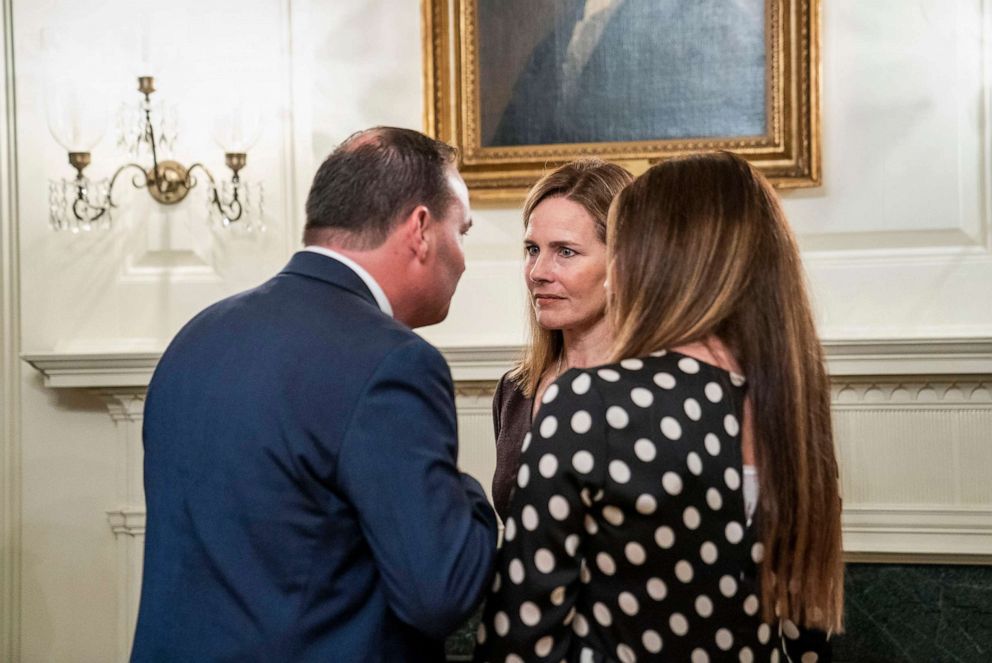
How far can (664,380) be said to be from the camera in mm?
1565

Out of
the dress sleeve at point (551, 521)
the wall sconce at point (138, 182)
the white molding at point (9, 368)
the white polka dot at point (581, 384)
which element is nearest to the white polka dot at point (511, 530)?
the dress sleeve at point (551, 521)

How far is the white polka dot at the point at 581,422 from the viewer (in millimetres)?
1530

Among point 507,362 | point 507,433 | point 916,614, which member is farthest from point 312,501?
point 916,614

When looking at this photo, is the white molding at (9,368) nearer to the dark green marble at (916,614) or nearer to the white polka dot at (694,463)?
the dark green marble at (916,614)

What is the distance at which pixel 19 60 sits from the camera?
14.1ft

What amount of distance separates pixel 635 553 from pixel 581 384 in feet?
0.79

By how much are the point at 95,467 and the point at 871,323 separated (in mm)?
2870

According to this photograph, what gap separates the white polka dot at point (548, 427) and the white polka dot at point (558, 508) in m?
0.09

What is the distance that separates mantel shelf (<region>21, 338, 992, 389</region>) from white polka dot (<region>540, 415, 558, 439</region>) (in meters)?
2.31

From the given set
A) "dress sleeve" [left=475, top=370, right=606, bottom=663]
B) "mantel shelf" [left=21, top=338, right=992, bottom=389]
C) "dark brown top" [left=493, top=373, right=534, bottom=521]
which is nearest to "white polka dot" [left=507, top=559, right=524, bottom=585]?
"dress sleeve" [left=475, top=370, right=606, bottom=663]

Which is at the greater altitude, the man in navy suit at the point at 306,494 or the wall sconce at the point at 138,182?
the wall sconce at the point at 138,182

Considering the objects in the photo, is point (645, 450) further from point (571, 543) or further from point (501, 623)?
point (501, 623)

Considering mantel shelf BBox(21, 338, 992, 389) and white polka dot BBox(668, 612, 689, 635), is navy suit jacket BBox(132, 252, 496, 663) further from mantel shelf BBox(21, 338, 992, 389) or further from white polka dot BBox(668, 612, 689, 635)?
mantel shelf BBox(21, 338, 992, 389)

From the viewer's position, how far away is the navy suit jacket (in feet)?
5.15
